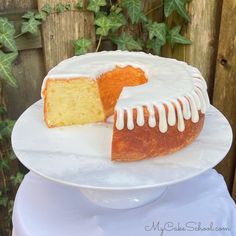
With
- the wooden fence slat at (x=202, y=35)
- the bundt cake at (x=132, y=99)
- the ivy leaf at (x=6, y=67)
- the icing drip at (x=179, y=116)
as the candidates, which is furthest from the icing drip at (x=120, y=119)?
the wooden fence slat at (x=202, y=35)

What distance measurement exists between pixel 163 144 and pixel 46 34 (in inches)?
21.9

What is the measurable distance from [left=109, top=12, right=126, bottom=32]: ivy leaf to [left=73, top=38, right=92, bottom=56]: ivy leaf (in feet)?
0.28

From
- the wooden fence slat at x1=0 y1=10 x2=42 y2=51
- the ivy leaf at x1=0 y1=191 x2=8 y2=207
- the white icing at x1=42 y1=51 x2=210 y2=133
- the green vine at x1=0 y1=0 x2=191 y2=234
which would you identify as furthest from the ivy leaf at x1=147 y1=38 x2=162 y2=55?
the ivy leaf at x1=0 y1=191 x2=8 y2=207

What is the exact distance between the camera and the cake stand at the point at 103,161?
70 centimetres

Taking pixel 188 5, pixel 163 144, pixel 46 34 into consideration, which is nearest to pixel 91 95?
pixel 163 144

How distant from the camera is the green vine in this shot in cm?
108

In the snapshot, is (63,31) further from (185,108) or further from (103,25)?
(185,108)

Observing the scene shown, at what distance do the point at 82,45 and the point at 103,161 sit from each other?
1.62ft

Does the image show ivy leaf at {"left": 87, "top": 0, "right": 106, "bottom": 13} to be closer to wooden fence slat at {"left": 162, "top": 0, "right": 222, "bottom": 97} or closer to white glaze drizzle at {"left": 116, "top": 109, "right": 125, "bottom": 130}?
wooden fence slat at {"left": 162, "top": 0, "right": 222, "bottom": 97}

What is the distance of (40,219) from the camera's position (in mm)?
811

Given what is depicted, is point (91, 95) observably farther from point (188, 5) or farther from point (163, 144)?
point (188, 5)

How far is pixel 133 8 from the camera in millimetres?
1127

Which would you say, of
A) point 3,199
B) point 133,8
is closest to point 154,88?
point 133,8

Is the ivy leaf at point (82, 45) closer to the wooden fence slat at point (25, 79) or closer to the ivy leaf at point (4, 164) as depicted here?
the wooden fence slat at point (25, 79)
